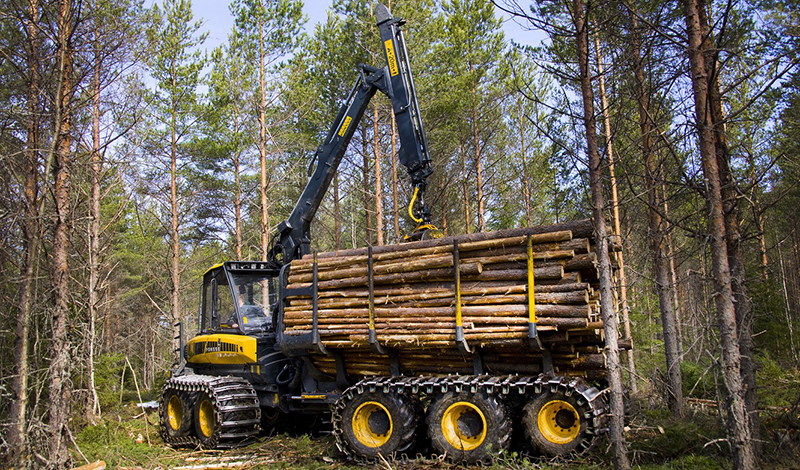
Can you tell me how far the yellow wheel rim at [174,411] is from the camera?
1081cm

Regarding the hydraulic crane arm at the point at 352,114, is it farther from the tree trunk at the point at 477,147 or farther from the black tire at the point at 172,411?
the tree trunk at the point at 477,147

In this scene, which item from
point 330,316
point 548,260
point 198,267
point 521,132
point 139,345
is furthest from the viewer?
point 139,345

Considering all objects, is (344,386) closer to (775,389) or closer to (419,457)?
(419,457)

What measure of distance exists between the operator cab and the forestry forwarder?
19mm

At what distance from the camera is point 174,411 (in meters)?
10.9

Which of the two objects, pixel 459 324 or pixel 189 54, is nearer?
pixel 459 324

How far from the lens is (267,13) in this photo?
1861 cm

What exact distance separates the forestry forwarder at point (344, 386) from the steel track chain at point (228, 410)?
17 millimetres

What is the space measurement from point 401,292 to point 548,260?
6.81ft

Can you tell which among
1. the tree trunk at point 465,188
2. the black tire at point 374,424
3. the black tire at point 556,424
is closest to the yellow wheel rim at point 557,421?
the black tire at point 556,424

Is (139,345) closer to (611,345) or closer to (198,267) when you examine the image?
(198,267)

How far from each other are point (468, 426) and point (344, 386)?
2363 millimetres

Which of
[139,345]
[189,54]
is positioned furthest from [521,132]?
[139,345]

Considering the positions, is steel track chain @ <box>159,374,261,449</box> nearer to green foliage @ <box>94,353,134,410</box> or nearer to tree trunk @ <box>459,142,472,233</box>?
green foliage @ <box>94,353,134,410</box>
